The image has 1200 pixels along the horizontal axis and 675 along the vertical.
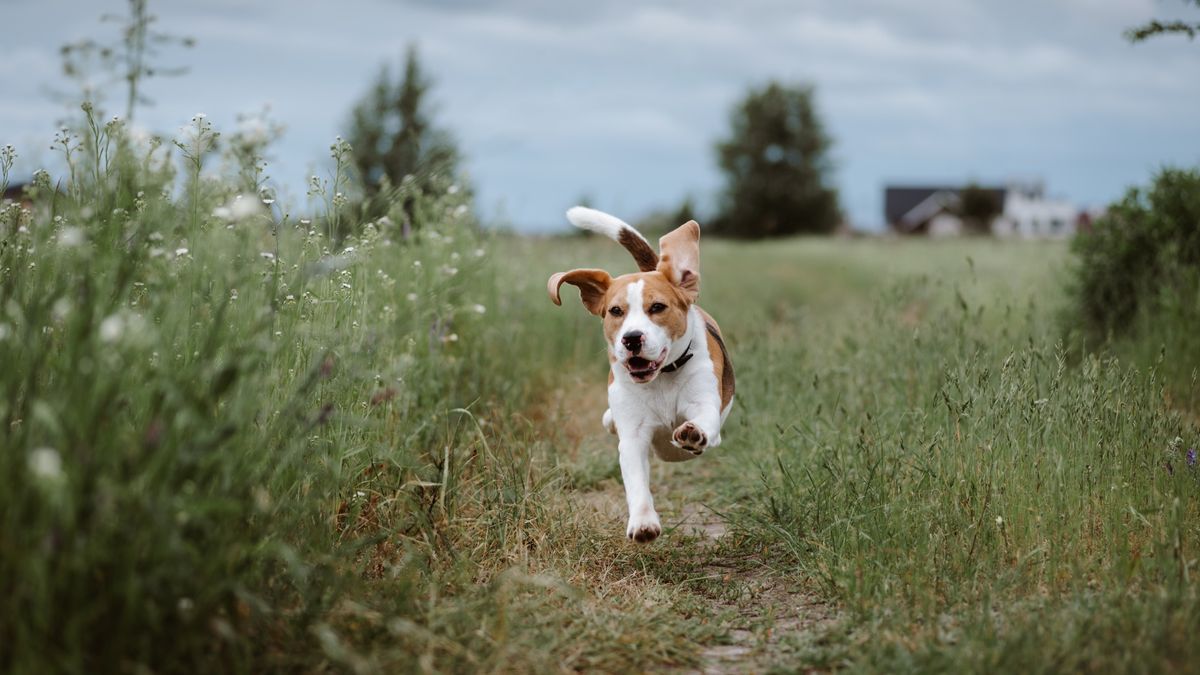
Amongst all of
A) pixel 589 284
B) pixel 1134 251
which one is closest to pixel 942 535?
pixel 589 284

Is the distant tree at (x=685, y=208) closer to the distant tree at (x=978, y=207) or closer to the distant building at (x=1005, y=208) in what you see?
the distant tree at (x=978, y=207)

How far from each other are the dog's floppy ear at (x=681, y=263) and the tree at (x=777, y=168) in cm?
4792

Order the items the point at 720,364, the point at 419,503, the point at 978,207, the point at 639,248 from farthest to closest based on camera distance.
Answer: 1. the point at 978,207
2. the point at 639,248
3. the point at 720,364
4. the point at 419,503

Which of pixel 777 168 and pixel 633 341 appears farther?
pixel 777 168

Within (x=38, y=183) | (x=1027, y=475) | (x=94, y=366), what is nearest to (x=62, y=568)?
(x=94, y=366)

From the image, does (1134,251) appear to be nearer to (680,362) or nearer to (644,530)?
(680,362)

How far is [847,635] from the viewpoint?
3.63 m

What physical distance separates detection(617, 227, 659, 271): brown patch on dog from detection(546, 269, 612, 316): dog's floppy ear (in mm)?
367

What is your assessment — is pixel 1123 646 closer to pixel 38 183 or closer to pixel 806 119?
pixel 38 183

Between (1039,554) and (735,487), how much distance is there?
84.8 inches

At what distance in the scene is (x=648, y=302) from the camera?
Result: 4.40m

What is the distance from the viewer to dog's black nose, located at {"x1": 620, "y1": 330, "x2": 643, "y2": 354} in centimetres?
424

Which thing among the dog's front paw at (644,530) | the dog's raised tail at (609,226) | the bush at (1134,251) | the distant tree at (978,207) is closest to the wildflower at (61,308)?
the dog's front paw at (644,530)

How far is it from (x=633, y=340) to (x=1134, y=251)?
6185 mm
